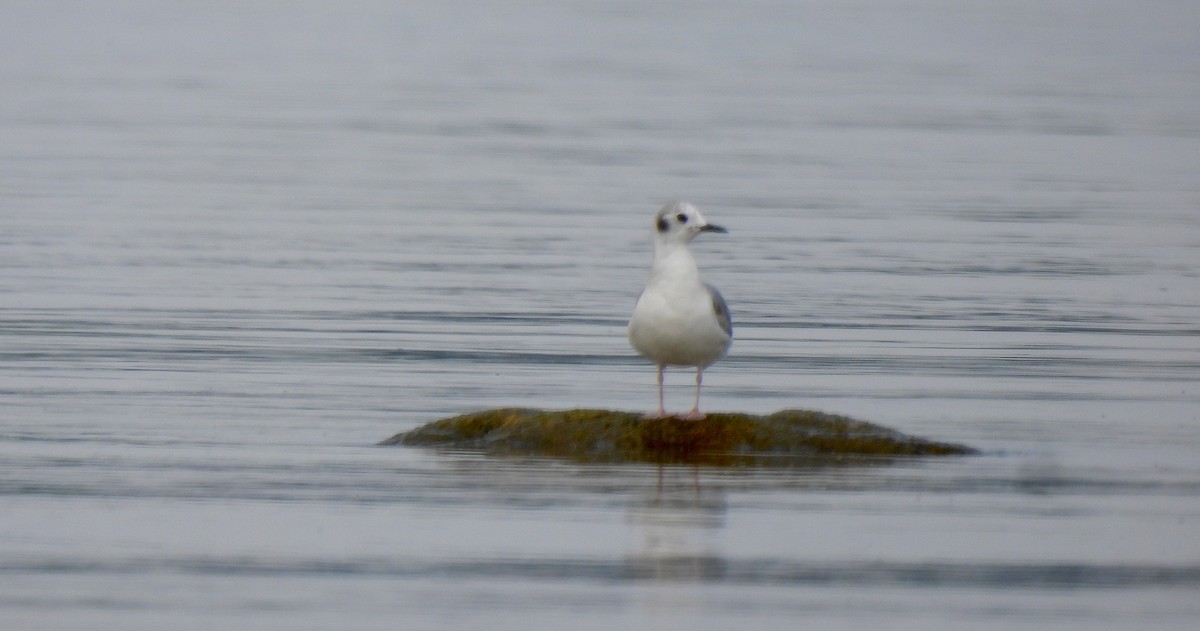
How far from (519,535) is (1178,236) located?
476 inches

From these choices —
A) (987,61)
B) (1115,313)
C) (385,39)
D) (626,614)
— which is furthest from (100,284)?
(385,39)

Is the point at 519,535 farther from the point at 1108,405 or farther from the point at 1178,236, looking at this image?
the point at 1178,236

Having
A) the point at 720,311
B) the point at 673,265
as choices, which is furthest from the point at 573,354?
the point at 673,265

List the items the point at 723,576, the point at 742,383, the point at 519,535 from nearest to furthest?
the point at 723,576
the point at 519,535
the point at 742,383

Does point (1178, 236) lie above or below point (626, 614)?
above

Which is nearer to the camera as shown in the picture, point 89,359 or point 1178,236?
point 89,359

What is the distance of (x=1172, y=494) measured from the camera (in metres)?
8.78

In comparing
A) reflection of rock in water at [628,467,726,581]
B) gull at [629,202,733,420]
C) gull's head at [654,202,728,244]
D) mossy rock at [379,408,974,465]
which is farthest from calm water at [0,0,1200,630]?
gull's head at [654,202,728,244]

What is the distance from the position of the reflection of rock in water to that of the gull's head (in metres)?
1.09

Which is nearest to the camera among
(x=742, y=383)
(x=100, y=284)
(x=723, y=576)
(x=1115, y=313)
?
(x=723, y=576)

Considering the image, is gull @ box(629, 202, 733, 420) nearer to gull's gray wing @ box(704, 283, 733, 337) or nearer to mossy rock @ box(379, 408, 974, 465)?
gull's gray wing @ box(704, 283, 733, 337)

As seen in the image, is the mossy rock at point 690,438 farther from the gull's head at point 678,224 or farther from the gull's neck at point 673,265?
the gull's head at point 678,224

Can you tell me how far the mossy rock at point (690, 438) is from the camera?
951 centimetres

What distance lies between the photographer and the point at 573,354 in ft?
42.2
